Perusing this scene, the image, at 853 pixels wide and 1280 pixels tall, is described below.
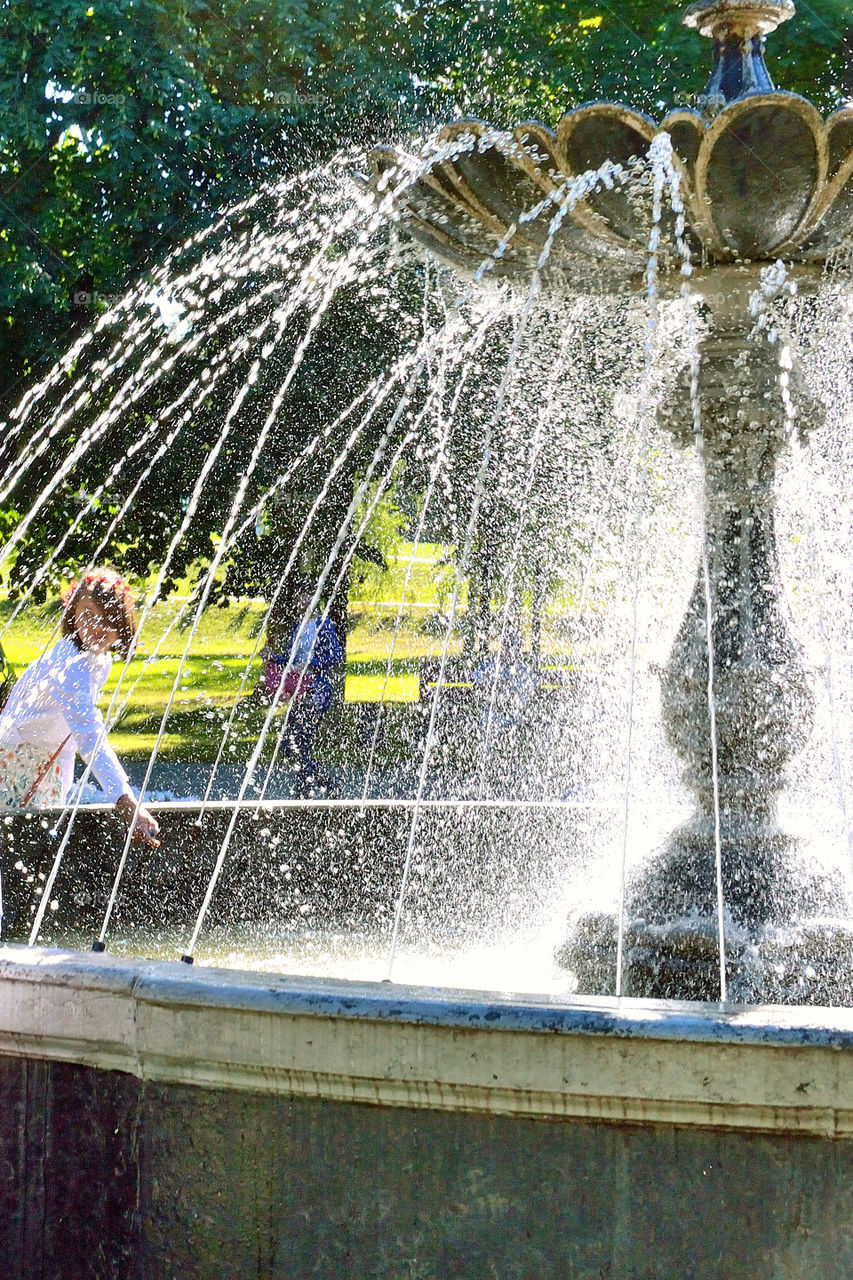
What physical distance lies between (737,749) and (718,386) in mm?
1051

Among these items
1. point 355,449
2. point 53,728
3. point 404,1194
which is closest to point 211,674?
point 355,449

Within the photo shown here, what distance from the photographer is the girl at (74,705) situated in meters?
5.24

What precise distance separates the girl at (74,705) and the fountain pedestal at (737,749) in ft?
6.20

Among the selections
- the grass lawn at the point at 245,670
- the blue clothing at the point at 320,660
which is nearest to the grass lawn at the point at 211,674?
the grass lawn at the point at 245,670

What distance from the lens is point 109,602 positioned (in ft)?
17.3

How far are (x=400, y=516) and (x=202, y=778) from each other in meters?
3.51

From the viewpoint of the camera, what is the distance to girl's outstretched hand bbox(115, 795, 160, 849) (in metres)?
5.21

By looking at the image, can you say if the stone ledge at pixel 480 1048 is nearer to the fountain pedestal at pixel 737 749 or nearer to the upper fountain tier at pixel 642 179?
the fountain pedestal at pixel 737 749

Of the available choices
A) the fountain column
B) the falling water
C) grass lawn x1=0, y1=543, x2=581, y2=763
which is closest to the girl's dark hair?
the fountain column

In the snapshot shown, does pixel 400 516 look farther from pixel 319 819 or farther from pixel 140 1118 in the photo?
pixel 140 1118

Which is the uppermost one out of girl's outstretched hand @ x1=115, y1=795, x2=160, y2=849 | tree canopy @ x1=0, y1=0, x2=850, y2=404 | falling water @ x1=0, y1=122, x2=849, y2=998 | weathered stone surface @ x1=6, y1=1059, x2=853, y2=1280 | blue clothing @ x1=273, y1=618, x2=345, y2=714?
tree canopy @ x1=0, y1=0, x2=850, y2=404

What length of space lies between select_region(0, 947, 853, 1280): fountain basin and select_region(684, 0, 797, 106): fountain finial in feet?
9.36

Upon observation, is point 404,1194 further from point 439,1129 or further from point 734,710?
point 734,710

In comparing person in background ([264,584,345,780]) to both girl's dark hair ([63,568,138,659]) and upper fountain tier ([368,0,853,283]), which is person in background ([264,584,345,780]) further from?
Answer: upper fountain tier ([368,0,853,283])
